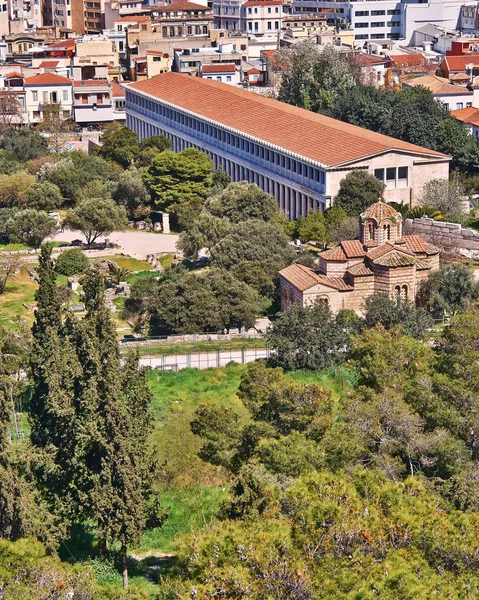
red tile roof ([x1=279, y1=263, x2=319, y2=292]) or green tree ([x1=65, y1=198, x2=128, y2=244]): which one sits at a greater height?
red tile roof ([x1=279, y1=263, x2=319, y2=292])

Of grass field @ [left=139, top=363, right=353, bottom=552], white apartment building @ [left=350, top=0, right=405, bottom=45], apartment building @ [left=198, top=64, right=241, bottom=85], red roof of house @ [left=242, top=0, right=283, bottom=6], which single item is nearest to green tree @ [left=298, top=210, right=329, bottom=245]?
grass field @ [left=139, top=363, right=353, bottom=552]

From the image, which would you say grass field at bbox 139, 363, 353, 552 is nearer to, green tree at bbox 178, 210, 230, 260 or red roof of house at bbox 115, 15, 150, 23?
green tree at bbox 178, 210, 230, 260

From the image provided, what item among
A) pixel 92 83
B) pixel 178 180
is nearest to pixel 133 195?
pixel 178 180

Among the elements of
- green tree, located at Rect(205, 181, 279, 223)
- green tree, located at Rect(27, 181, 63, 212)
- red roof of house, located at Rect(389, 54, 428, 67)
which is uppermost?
green tree, located at Rect(205, 181, 279, 223)

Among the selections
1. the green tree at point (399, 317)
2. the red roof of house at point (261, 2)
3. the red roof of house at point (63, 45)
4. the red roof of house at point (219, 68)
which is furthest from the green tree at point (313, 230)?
the red roof of house at point (261, 2)

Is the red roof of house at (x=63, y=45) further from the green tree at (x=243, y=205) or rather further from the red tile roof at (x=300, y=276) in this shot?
the red tile roof at (x=300, y=276)

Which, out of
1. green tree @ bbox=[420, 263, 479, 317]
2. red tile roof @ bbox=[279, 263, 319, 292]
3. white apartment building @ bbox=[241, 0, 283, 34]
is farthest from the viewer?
white apartment building @ bbox=[241, 0, 283, 34]

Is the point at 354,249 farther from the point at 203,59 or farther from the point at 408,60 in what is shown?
the point at 203,59
